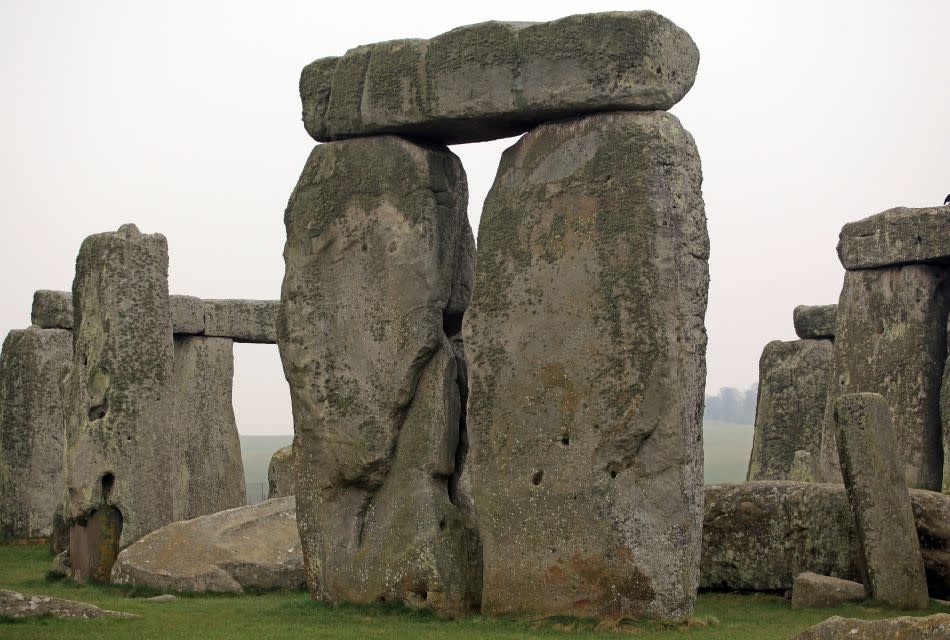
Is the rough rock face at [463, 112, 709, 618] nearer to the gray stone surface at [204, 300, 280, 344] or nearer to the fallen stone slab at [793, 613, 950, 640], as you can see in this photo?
the fallen stone slab at [793, 613, 950, 640]

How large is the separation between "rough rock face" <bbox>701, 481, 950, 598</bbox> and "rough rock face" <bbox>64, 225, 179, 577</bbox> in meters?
5.31

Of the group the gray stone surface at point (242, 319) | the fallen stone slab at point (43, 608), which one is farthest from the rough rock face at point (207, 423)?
the fallen stone slab at point (43, 608)

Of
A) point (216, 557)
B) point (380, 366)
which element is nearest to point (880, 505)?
point (380, 366)

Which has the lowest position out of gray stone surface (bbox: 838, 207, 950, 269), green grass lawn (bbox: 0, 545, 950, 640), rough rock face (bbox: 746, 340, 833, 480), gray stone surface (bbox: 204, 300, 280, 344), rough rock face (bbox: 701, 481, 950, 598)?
green grass lawn (bbox: 0, 545, 950, 640)

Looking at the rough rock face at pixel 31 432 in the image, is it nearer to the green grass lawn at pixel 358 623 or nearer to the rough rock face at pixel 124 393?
the rough rock face at pixel 124 393

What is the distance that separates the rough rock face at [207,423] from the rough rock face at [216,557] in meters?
6.42

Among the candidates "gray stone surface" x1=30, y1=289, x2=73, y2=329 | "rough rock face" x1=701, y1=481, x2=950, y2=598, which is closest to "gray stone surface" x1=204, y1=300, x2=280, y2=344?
"gray stone surface" x1=30, y1=289, x2=73, y2=329

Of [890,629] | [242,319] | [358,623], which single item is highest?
[242,319]

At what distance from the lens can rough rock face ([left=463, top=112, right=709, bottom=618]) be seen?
11.4m

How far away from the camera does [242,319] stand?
22234 millimetres

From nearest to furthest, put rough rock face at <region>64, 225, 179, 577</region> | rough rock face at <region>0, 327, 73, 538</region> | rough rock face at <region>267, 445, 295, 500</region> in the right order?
rough rock face at <region>64, 225, 179, 577</region>, rough rock face at <region>267, 445, 295, 500</region>, rough rock face at <region>0, 327, 73, 538</region>

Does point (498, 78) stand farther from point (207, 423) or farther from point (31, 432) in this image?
point (31, 432)

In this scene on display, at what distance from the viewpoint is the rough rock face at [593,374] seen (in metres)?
A: 11.4

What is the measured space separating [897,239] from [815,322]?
4.02 metres
